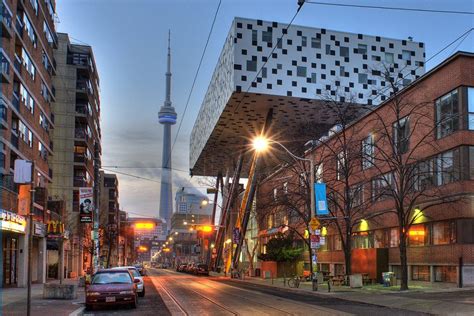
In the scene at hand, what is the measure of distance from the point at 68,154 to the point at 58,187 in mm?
4316

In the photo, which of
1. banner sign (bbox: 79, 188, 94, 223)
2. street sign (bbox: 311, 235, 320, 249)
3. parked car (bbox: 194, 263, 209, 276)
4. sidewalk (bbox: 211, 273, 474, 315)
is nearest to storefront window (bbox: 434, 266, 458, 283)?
sidewalk (bbox: 211, 273, 474, 315)

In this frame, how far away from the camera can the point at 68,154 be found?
71.8 meters

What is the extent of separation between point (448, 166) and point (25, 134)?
29.6 meters

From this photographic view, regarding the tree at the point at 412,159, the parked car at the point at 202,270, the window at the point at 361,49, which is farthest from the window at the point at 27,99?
the parked car at the point at 202,270

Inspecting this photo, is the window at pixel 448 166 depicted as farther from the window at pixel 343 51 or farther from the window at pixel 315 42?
the window at pixel 343 51

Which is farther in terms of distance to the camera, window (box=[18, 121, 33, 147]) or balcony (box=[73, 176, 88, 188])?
balcony (box=[73, 176, 88, 188])

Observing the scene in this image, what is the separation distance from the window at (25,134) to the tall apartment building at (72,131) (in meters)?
26.1

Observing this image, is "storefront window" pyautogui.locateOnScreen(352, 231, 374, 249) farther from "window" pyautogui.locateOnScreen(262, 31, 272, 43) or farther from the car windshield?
the car windshield

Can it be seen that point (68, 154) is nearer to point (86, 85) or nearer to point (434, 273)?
point (86, 85)

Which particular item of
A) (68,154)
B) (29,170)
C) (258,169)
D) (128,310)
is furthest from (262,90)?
(29,170)

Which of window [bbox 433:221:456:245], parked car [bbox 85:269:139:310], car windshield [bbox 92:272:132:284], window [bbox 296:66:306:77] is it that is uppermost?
window [bbox 296:66:306:77]

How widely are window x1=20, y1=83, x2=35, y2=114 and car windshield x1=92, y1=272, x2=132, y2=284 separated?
2286cm

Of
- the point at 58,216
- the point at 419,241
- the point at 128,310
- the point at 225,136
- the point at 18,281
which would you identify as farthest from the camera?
the point at 225,136

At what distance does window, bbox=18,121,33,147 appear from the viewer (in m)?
40.7
